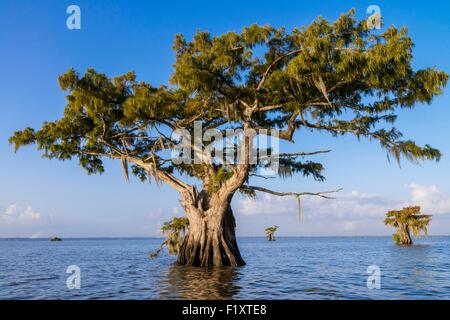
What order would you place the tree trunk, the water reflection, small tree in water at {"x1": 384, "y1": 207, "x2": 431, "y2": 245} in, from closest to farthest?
the water reflection → the tree trunk → small tree in water at {"x1": 384, "y1": 207, "x2": 431, "y2": 245}

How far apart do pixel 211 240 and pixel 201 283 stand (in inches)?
241

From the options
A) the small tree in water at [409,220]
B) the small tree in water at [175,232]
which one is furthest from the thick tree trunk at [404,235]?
the small tree in water at [175,232]

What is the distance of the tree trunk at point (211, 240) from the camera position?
2189 centimetres

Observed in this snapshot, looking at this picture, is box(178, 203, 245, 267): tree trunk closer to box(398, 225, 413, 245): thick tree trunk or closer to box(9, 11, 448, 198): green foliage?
box(9, 11, 448, 198): green foliage

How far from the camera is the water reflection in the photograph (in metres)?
13.8

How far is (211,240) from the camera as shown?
875 inches

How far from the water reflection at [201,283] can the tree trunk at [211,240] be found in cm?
101

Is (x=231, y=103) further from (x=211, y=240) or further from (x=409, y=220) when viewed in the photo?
(x=409, y=220)

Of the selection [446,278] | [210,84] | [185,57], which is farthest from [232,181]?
[446,278]

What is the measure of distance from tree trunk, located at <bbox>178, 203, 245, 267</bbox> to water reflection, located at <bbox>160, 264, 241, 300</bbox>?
3.30 feet

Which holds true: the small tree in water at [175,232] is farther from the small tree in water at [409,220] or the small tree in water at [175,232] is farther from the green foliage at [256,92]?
the small tree in water at [409,220]

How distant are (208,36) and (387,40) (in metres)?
7.50

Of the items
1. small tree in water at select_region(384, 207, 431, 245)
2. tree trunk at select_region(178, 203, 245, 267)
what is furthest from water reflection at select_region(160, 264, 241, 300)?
small tree in water at select_region(384, 207, 431, 245)
